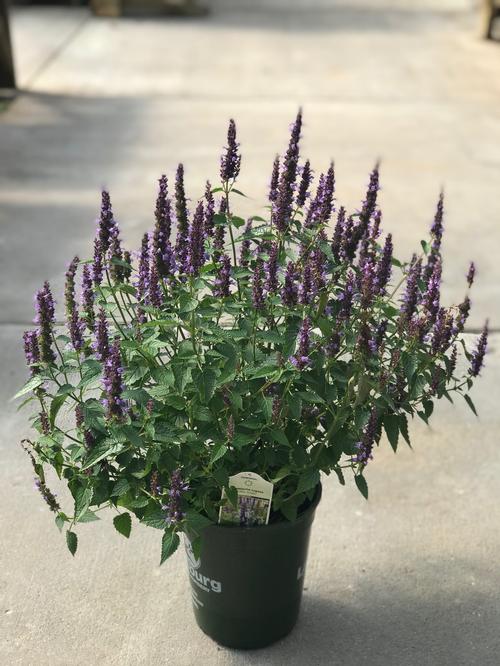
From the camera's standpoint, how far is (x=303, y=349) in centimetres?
208

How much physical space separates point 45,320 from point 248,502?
0.68m

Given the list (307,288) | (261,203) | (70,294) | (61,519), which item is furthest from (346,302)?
(261,203)

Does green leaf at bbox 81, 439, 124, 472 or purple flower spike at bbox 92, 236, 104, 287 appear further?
purple flower spike at bbox 92, 236, 104, 287

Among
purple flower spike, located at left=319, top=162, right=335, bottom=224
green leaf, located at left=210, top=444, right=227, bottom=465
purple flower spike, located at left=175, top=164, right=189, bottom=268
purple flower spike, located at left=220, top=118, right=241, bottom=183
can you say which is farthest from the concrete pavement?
purple flower spike, located at left=220, top=118, right=241, bottom=183

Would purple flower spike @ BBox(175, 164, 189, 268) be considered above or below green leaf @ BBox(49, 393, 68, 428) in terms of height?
above

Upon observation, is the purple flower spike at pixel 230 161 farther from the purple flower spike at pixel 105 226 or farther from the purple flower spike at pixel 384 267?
the purple flower spike at pixel 384 267

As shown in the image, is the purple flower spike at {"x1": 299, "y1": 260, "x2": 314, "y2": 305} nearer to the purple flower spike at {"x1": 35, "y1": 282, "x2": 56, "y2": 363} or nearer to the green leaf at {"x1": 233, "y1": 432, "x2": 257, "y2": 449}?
the green leaf at {"x1": 233, "y1": 432, "x2": 257, "y2": 449}

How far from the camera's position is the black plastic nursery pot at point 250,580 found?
2.41 metres

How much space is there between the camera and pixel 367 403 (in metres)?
2.35

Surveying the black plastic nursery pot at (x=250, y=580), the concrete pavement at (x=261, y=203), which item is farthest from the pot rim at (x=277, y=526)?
the concrete pavement at (x=261, y=203)

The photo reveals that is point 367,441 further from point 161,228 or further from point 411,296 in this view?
point 161,228

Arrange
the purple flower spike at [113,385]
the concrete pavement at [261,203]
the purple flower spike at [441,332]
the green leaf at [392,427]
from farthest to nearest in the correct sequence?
the concrete pavement at [261,203] → the green leaf at [392,427] → the purple flower spike at [441,332] → the purple flower spike at [113,385]

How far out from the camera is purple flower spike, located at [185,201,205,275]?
6.91 ft

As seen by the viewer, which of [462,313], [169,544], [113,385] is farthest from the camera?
[462,313]
